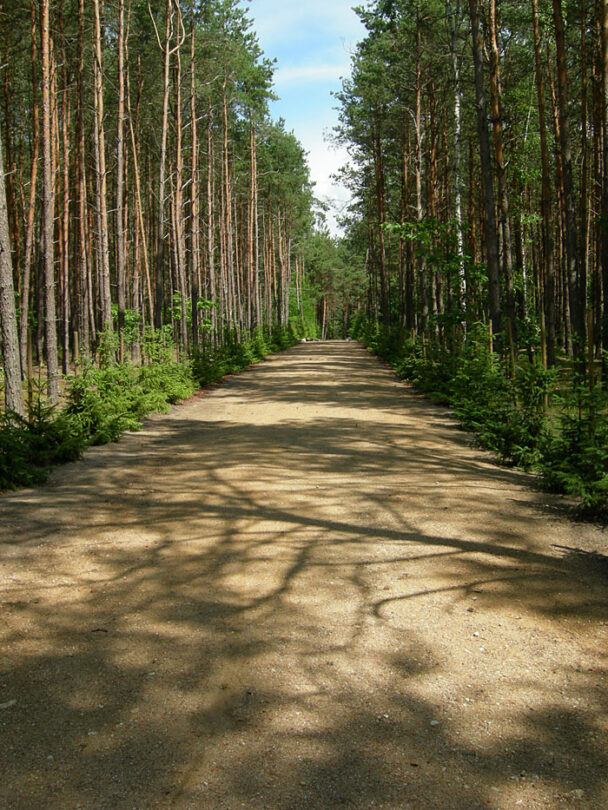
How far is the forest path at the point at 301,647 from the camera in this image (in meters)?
2.61

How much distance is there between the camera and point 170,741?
282 cm

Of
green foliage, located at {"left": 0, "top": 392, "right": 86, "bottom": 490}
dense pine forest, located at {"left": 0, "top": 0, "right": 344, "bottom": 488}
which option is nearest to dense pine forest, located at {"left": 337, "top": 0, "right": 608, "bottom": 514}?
green foliage, located at {"left": 0, "top": 392, "right": 86, "bottom": 490}

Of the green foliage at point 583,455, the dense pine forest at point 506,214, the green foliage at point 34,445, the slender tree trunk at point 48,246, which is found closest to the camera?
the green foliage at point 583,455

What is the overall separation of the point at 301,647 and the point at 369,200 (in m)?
42.0

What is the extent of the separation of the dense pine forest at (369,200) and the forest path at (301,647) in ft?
4.60

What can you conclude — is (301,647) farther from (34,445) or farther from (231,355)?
(231,355)

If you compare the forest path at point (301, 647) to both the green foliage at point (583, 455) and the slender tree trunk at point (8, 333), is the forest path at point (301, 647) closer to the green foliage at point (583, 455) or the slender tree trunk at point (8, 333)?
the green foliage at point (583, 455)

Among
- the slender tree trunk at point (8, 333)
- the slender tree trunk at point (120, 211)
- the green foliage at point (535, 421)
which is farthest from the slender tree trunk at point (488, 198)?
the slender tree trunk at point (120, 211)

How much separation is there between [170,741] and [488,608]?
6.74 feet

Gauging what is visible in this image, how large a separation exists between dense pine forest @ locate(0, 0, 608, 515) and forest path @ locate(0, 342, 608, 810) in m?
1.40

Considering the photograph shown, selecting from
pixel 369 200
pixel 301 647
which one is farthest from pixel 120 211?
pixel 369 200

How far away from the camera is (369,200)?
43.2m

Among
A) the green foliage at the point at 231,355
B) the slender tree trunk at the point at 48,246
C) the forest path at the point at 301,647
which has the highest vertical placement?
the slender tree trunk at the point at 48,246

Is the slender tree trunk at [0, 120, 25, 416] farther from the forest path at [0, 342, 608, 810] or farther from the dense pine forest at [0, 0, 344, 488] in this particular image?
the forest path at [0, 342, 608, 810]
